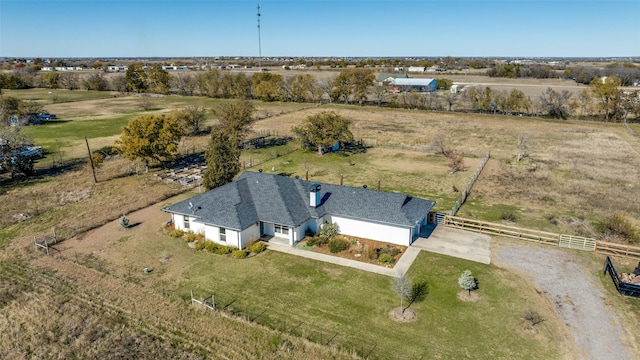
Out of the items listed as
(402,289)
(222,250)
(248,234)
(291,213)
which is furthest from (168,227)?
(402,289)

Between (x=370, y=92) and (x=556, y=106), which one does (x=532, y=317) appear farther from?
(x=370, y=92)

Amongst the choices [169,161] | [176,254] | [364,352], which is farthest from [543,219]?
[169,161]

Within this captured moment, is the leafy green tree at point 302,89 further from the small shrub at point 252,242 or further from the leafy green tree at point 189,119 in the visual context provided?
the small shrub at point 252,242

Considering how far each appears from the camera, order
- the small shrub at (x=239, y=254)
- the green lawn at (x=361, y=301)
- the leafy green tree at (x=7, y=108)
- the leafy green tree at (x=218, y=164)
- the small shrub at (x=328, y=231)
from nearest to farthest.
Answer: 1. the green lawn at (x=361, y=301)
2. the small shrub at (x=239, y=254)
3. the small shrub at (x=328, y=231)
4. the leafy green tree at (x=218, y=164)
5. the leafy green tree at (x=7, y=108)

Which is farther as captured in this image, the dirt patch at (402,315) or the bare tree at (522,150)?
the bare tree at (522,150)

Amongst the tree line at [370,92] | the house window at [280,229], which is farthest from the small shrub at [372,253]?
the tree line at [370,92]

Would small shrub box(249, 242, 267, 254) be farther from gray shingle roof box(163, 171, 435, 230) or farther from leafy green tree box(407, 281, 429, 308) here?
leafy green tree box(407, 281, 429, 308)

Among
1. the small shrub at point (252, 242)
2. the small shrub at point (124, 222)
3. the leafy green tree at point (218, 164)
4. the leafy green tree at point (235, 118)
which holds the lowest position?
the small shrub at point (252, 242)

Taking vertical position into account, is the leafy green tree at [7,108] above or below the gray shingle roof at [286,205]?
above
